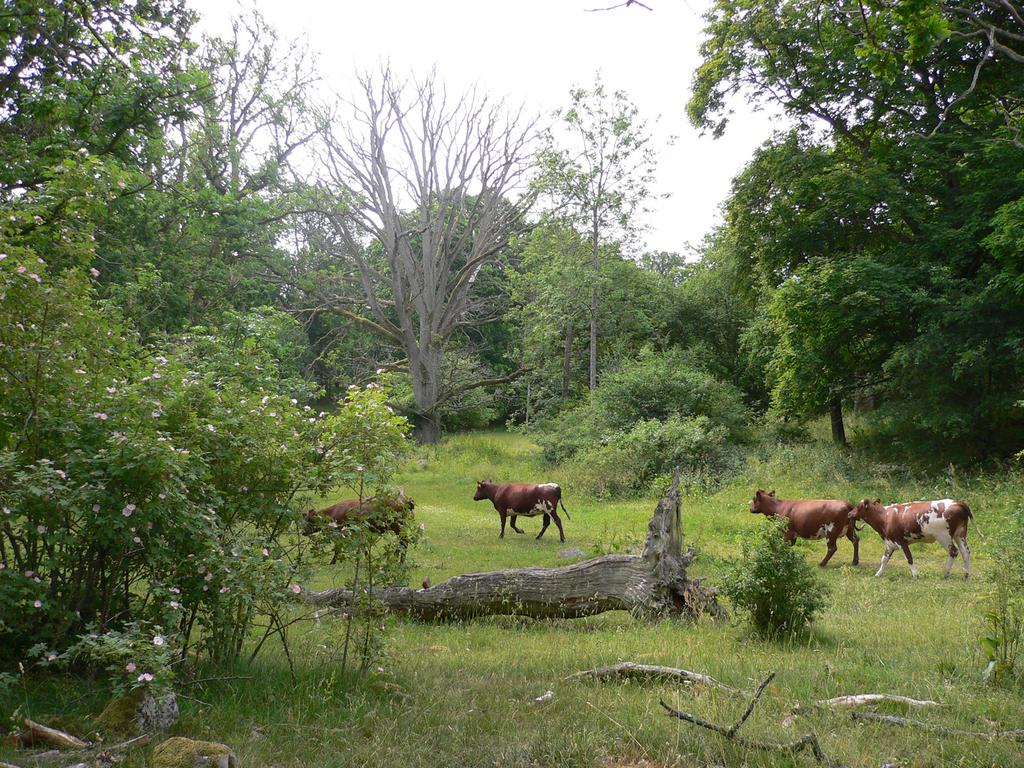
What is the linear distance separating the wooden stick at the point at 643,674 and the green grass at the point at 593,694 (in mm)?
179

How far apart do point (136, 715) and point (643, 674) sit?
3565 millimetres

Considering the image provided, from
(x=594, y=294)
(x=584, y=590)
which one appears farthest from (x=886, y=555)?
(x=594, y=294)

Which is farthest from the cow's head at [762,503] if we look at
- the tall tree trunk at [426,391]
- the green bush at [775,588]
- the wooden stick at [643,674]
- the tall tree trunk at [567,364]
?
the tall tree trunk at [426,391]

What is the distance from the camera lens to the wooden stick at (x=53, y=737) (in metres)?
3.93

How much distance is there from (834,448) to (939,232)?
23.3 ft

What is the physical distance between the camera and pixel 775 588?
24.3 feet

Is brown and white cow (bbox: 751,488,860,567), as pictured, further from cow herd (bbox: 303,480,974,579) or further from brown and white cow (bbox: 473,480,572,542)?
brown and white cow (bbox: 473,480,572,542)

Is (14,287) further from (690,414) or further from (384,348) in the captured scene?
(384,348)

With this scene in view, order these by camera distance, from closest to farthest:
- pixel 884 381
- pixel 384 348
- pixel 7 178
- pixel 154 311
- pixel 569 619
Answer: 1. pixel 569 619
2. pixel 7 178
3. pixel 154 311
4. pixel 884 381
5. pixel 384 348

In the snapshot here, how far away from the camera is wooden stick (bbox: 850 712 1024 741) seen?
4172 mm

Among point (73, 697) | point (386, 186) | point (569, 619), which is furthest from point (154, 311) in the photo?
point (386, 186)

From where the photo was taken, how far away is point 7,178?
33.4ft

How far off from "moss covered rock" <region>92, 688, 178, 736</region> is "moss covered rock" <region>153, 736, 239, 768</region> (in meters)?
0.59

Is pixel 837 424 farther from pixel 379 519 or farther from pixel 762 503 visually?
pixel 379 519
